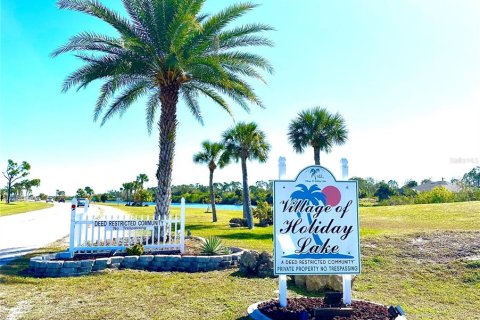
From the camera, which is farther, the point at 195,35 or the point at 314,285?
the point at 195,35

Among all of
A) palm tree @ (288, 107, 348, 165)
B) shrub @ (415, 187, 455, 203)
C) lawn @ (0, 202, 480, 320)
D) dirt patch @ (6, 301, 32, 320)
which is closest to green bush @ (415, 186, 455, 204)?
shrub @ (415, 187, 455, 203)

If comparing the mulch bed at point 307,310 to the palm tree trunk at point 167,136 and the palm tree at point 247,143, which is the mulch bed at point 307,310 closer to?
the palm tree trunk at point 167,136

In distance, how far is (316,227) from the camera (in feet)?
18.8

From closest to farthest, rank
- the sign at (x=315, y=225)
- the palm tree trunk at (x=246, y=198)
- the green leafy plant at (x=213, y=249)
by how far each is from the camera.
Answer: the sign at (x=315, y=225) < the green leafy plant at (x=213, y=249) < the palm tree trunk at (x=246, y=198)

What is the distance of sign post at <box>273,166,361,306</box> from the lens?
5645 mm

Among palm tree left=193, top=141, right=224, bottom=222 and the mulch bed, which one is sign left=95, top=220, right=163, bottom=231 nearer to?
the mulch bed

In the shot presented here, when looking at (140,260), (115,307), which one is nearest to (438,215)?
(140,260)

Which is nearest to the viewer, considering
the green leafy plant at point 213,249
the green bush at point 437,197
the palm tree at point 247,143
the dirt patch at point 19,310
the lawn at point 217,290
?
the dirt patch at point 19,310

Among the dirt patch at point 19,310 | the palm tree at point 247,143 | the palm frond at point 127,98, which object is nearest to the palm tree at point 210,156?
the palm tree at point 247,143

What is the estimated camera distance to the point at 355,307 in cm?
552

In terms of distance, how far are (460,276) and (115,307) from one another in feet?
25.3

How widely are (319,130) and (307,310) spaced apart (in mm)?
18961

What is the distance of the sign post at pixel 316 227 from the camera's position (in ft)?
18.5

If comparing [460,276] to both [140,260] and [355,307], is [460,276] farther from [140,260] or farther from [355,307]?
[140,260]
